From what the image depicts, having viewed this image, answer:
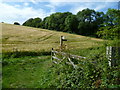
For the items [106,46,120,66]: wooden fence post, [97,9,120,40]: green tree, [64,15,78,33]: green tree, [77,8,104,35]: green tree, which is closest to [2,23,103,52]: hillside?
[97,9,120,40]: green tree

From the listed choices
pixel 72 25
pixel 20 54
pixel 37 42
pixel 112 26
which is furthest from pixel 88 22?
pixel 112 26

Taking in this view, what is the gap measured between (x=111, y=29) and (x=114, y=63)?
1131 mm

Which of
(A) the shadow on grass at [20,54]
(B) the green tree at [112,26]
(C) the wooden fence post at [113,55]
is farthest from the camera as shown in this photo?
(A) the shadow on grass at [20,54]

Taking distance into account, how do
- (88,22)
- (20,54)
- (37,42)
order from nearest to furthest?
(20,54), (37,42), (88,22)

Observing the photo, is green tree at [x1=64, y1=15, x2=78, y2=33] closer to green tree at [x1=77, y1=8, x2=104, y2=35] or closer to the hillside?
green tree at [x1=77, y1=8, x2=104, y2=35]

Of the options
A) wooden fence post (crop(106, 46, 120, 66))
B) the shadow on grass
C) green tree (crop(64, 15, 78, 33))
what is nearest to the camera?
wooden fence post (crop(106, 46, 120, 66))

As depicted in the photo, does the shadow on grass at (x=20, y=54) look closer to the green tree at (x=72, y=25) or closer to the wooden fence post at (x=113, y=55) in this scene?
the wooden fence post at (x=113, y=55)

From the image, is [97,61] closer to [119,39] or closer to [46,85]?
[119,39]

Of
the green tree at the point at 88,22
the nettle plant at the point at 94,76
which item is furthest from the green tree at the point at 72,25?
the nettle plant at the point at 94,76

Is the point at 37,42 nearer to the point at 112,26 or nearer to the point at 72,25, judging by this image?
the point at 112,26

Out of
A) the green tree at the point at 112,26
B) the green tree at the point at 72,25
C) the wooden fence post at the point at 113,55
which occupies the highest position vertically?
the green tree at the point at 72,25

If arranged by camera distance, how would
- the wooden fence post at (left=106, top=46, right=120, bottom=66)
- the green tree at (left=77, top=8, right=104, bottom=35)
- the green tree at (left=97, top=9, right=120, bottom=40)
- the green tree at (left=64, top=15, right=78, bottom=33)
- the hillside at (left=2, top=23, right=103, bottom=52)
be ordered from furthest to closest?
the green tree at (left=64, top=15, right=78, bottom=33)
the green tree at (left=77, top=8, right=104, bottom=35)
the hillside at (left=2, top=23, right=103, bottom=52)
the wooden fence post at (left=106, top=46, right=120, bottom=66)
the green tree at (left=97, top=9, right=120, bottom=40)

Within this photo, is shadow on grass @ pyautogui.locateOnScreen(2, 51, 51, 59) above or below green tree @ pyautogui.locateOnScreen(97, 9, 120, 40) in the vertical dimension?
below

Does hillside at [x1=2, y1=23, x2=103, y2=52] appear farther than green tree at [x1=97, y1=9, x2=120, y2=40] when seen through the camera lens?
Yes
